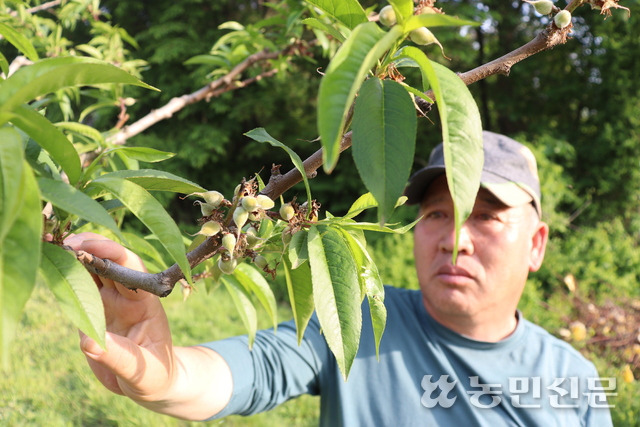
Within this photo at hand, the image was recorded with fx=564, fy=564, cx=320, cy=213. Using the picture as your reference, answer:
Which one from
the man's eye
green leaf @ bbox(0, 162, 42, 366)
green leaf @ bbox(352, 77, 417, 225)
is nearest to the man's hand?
green leaf @ bbox(0, 162, 42, 366)

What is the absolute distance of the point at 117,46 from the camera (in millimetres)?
2311

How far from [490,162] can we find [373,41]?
1681 mm

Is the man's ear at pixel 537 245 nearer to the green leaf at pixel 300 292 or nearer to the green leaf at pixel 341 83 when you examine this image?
the green leaf at pixel 300 292

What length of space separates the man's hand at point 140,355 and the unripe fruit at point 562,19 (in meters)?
0.69

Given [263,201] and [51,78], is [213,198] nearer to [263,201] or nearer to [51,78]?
[263,201]

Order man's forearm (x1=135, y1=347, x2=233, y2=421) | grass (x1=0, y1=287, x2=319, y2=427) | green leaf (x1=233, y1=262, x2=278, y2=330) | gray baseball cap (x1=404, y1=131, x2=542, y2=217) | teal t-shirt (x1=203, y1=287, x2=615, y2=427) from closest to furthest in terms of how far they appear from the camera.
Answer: green leaf (x1=233, y1=262, x2=278, y2=330), man's forearm (x1=135, y1=347, x2=233, y2=421), teal t-shirt (x1=203, y1=287, x2=615, y2=427), gray baseball cap (x1=404, y1=131, x2=542, y2=217), grass (x1=0, y1=287, x2=319, y2=427)

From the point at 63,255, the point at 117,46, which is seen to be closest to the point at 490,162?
the point at 117,46

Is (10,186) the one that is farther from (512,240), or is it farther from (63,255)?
(512,240)

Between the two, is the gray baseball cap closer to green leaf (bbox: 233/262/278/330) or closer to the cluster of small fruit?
green leaf (bbox: 233/262/278/330)

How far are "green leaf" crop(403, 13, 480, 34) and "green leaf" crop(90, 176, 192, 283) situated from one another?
0.32m

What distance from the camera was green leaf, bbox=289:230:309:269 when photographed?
2.22ft

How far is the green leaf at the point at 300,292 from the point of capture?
829 millimetres

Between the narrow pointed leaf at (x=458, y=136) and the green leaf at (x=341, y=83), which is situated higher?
the green leaf at (x=341, y=83)

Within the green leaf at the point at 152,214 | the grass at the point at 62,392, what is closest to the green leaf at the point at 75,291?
the green leaf at the point at 152,214
